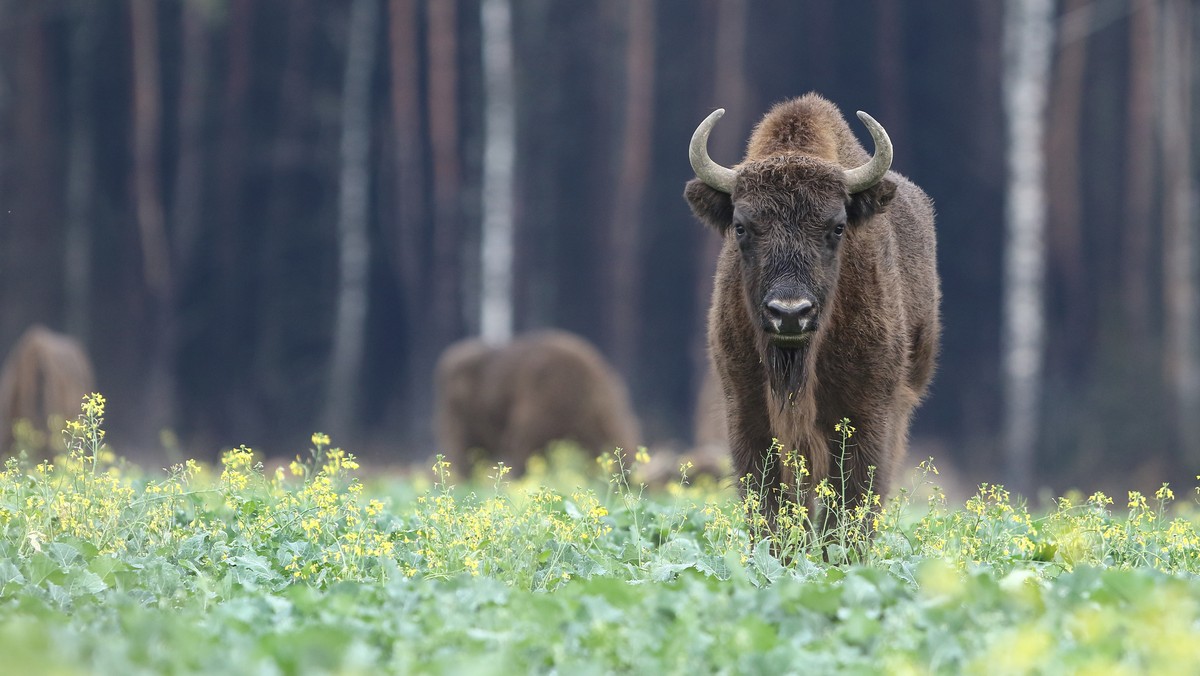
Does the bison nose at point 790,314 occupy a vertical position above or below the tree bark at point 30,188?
below

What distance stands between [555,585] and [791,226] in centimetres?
192

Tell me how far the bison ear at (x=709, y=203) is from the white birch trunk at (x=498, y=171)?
45.2 ft

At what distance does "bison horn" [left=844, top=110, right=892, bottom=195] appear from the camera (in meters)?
6.37

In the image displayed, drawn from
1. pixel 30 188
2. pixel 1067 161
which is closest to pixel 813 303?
pixel 1067 161

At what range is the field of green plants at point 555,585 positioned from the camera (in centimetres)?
381

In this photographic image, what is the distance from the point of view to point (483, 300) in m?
20.8

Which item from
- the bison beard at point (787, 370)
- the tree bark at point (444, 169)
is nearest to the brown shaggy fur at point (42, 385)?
the tree bark at point (444, 169)

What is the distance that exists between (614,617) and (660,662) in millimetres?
446

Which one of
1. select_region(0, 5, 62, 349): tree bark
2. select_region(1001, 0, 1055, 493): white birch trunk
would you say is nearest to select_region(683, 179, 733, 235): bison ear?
select_region(1001, 0, 1055, 493): white birch trunk

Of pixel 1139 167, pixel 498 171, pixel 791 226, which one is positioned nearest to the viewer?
pixel 791 226

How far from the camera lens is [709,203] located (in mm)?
6668

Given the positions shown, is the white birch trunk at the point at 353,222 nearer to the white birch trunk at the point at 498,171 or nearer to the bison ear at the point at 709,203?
the white birch trunk at the point at 498,171

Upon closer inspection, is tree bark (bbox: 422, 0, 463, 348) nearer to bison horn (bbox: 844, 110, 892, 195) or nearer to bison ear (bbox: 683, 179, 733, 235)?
bison ear (bbox: 683, 179, 733, 235)

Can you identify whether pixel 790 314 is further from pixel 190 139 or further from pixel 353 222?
pixel 190 139
